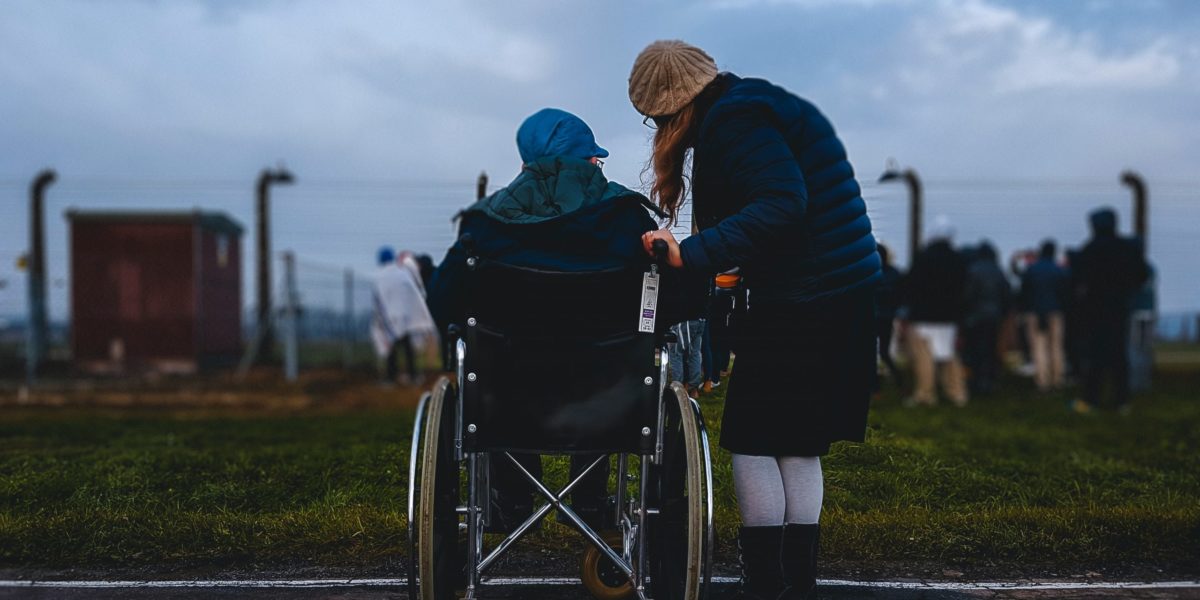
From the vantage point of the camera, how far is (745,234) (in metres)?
2.82

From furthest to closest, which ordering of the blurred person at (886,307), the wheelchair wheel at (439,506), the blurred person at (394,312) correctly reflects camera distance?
the blurred person at (394,312) → the blurred person at (886,307) → the wheelchair wheel at (439,506)

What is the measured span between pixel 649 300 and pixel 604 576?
100 centimetres

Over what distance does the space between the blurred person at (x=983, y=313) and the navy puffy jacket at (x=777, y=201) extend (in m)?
9.21

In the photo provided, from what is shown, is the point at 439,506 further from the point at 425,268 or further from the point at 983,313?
the point at 983,313

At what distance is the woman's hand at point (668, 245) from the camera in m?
2.82

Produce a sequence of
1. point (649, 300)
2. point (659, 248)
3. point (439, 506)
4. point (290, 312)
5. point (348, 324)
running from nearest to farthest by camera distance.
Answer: point (659, 248) < point (649, 300) < point (439, 506) < point (290, 312) < point (348, 324)

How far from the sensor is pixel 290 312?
13.2 metres

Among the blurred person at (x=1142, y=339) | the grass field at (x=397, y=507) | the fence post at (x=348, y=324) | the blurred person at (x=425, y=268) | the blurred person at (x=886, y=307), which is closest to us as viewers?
the blurred person at (x=425, y=268)

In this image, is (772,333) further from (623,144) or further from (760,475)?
(623,144)

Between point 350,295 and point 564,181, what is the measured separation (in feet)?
42.0

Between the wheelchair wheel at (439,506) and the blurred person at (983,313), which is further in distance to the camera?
the blurred person at (983,313)

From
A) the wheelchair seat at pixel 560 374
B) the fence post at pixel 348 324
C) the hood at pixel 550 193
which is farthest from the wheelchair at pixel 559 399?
the fence post at pixel 348 324

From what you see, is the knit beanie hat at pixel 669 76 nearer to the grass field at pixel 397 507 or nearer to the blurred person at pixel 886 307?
the grass field at pixel 397 507

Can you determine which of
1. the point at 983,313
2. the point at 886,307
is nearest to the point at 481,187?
the point at 886,307
